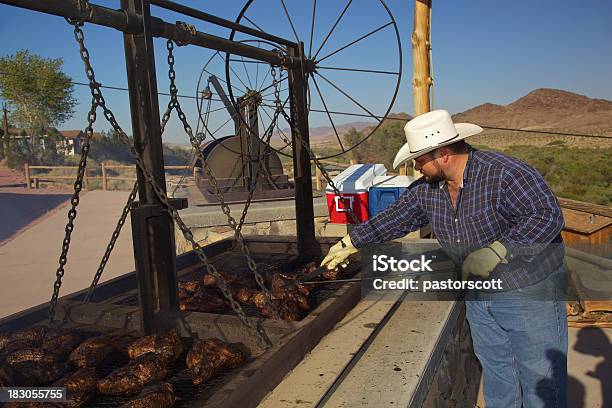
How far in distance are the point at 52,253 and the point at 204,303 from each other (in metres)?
11.8

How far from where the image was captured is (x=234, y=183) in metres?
9.75

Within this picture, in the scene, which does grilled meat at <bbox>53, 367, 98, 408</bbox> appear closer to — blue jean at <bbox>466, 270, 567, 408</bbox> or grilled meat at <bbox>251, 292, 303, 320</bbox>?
grilled meat at <bbox>251, 292, 303, 320</bbox>

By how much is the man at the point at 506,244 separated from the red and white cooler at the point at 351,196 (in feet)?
13.0

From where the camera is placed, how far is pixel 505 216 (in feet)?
9.15

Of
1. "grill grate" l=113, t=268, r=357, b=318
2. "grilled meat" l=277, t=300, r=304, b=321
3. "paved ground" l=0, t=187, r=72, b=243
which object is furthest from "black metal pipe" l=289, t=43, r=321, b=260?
"paved ground" l=0, t=187, r=72, b=243

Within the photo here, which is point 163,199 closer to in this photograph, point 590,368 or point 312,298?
point 312,298

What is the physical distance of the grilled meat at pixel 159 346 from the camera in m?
2.68

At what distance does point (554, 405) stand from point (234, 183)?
25.1 feet

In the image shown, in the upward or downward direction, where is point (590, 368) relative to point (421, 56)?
downward

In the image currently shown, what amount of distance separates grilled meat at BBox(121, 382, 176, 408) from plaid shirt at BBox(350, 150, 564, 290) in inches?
73.7

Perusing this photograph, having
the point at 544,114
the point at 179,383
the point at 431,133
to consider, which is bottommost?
the point at 179,383

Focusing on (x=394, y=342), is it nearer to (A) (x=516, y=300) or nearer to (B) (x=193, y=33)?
(A) (x=516, y=300)

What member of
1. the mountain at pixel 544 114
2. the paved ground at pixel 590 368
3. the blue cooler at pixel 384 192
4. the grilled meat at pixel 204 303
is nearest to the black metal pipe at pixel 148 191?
the grilled meat at pixel 204 303

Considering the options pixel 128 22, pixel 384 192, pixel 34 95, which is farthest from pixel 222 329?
pixel 34 95
